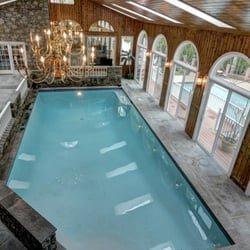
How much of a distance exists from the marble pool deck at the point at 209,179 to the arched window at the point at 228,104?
0.42 m

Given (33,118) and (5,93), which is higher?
(5,93)

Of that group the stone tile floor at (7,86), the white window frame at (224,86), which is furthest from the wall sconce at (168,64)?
the stone tile floor at (7,86)

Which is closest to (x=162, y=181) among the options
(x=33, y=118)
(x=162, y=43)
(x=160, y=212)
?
(x=160, y=212)

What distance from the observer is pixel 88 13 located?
12891mm

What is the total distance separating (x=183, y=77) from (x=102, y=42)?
7.12 m

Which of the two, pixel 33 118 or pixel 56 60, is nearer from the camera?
pixel 56 60

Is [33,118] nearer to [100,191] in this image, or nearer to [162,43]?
[100,191]

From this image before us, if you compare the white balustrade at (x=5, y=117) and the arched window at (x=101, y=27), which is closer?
the white balustrade at (x=5, y=117)

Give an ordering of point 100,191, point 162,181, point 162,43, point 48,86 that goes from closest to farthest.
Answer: point 100,191 < point 162,181 < point 162,43 < point 48,86

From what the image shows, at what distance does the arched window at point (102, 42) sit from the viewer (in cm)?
1352

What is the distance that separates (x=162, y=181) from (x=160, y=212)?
1230 mm

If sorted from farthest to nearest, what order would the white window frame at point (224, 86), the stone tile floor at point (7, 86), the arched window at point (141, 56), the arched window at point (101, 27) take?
the arched window at point (101, 27) → the arched window at point (141, 56) → the stone tile floor at point (7, 86) → the white window frame at point (224, 86)

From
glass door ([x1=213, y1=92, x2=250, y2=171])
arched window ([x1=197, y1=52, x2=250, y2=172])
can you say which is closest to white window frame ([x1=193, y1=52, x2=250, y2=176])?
arched window ([x1=197, y1=52, x2=250, y2=172])

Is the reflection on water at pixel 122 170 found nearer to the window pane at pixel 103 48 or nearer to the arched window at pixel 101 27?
the window pane at pixel 103 48
